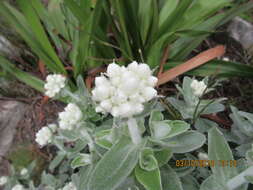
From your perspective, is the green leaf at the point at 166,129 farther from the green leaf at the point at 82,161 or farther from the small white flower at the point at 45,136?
the small white flower at the point at 45,136

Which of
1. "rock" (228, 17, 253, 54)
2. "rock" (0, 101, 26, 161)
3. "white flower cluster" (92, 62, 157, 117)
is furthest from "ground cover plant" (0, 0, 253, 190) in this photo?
"rock" (228, 17, 253, 54)

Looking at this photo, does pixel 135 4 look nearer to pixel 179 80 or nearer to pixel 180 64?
pixel 180 64

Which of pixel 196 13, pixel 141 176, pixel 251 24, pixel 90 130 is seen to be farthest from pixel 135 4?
pixel 141 176

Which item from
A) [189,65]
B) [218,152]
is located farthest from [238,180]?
[189,65]

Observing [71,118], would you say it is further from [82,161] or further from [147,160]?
[147,160]

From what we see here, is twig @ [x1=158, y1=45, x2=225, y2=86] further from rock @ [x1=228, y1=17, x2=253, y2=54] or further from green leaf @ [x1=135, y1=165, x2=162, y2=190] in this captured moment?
green leaf @ [x1=135, y1=165, x2=162, y2=190]

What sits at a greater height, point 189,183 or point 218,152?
point 218,152
